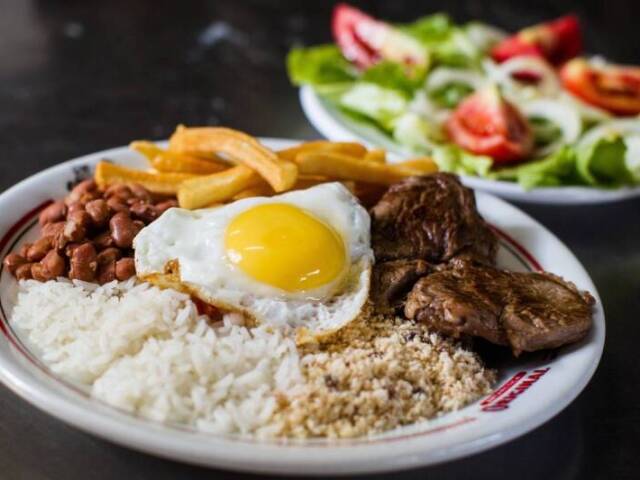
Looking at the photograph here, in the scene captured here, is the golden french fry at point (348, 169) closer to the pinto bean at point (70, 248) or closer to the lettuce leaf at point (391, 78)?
the pinto bean at point (70, 248)

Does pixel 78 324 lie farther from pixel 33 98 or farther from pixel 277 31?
pixel 277 31

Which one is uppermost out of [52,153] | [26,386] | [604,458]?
[26,386]

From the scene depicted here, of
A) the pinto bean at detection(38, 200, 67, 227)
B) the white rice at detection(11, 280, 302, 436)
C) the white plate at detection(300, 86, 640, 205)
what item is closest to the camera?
the white rice at detection(11, 280, 302, 436)

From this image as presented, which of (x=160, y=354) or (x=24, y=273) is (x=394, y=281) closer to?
(x=160, y=354)

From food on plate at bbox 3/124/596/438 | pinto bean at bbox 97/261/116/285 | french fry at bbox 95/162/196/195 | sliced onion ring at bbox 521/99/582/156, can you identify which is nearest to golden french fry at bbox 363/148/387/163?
food on plate at bbox 3/124/596/438

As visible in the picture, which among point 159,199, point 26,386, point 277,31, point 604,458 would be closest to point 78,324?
point 26,386

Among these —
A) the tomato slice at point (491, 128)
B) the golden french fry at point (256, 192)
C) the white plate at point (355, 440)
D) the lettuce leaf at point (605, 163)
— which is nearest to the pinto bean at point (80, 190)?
the white plate at point (355, 440)

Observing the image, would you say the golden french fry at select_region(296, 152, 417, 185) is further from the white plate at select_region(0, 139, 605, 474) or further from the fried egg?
the white plate at select_region(0, 139, 605, 474)
